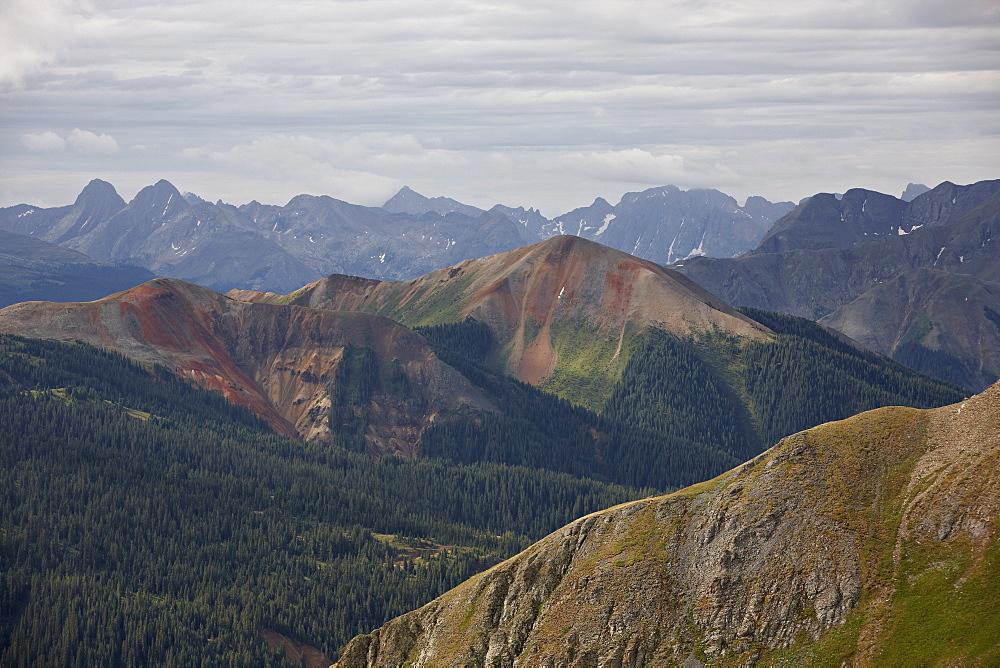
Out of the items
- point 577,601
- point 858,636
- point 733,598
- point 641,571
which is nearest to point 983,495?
point 858,636

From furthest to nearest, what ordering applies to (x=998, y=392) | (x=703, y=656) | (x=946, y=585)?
(x=998, y=392), (x=703, y=656), (x=946, y=585)

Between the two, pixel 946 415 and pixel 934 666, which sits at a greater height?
pixel 946 415

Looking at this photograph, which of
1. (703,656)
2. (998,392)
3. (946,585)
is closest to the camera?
(946,585)

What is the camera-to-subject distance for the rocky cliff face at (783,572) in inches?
3898

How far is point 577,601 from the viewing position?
11944 cm

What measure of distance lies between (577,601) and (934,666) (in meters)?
41.0

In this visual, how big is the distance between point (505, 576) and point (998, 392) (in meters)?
62.2

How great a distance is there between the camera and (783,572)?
110250 millimetres

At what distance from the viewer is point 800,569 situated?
10900 cm

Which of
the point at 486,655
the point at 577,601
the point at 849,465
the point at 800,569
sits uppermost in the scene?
the point at 849,465

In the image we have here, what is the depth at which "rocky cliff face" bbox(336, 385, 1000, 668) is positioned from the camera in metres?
99.0

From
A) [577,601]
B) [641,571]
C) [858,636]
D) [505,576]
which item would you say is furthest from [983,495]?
[505,576]

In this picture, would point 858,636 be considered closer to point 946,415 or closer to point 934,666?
point 934,666

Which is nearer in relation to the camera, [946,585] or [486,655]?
[946,585]
